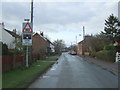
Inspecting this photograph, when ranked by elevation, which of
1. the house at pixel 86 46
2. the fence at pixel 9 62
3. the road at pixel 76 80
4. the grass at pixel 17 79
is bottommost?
the road at pixel 76 80

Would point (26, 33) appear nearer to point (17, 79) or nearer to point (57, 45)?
point (17, 79)

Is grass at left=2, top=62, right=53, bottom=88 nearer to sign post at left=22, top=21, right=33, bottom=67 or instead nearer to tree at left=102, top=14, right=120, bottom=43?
sign post at left=22, top=21, right=33, bottom=67

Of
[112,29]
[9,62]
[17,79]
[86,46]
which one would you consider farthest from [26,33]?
[86,46]


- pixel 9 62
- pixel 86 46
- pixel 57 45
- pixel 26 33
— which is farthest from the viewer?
pixel 57 45

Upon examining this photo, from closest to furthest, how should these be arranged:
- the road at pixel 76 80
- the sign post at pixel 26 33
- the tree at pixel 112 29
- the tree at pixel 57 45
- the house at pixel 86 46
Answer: the road at pixel 76 80 < the sign post at pixel 26 33 < the tree at pixel 112 29 < the house at pixel 86 46 < the tree at pixel 57 45

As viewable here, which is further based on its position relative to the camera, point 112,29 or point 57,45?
point 57,45

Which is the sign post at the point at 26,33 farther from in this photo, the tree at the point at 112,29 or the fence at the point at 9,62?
the tree at the point at 112,29

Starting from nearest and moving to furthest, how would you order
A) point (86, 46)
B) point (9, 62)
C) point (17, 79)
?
point (17, 79)
point (9, 62)
point (86, 46)

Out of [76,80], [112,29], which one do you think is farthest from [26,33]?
[112,29]

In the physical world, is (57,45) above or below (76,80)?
above

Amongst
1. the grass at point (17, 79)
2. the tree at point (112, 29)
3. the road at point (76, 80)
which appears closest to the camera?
the grass at point (17, 79)

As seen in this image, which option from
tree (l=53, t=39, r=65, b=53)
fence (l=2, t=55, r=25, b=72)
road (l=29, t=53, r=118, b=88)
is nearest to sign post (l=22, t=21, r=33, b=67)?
fence (l=2, t=55, r=25, b=72)

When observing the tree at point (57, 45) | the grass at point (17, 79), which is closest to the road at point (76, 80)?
the grass at point (17, 79)

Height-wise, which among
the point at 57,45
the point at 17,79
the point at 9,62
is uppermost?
the point at 57,45
